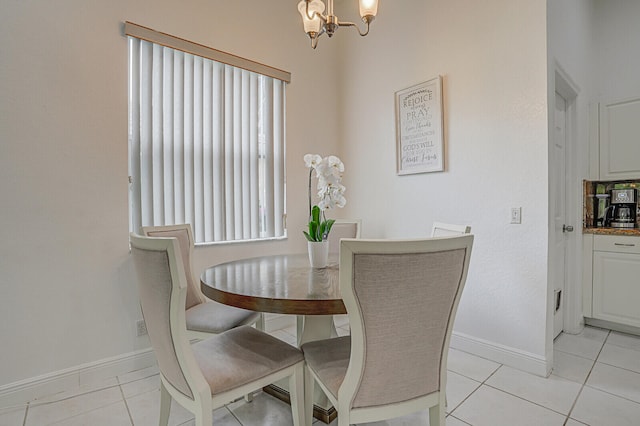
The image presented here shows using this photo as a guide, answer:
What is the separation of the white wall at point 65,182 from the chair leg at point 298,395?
1.39 m

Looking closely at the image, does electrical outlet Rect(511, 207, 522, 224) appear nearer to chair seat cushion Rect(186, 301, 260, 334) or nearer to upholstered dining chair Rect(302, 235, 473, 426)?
upholstered dining chair Rect(302, 235, 473, 426)

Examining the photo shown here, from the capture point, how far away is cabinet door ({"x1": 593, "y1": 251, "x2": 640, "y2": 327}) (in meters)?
A: 2.56

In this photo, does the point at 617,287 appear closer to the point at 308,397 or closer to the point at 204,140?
the point at 308,397

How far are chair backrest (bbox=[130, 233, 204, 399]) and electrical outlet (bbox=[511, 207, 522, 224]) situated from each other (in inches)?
81.5

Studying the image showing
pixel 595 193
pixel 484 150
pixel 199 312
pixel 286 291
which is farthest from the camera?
pixel 595 193

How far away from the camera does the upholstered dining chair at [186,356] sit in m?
1.07

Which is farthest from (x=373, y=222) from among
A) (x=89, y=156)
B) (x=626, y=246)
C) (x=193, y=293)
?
(x=89, y=156)

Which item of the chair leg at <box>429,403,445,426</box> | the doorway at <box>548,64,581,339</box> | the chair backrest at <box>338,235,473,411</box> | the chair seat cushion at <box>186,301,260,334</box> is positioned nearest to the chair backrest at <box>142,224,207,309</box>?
the chair seat cushion at <box>186,301,260,334</box>

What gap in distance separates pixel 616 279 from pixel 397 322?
9.05ft

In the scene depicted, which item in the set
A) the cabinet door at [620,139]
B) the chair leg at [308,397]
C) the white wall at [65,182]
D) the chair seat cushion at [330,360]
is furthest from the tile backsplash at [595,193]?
the white wall at [65,182]

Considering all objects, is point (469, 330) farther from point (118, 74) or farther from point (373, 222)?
point (118, 74)

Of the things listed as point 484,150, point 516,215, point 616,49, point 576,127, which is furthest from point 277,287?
point 616,49

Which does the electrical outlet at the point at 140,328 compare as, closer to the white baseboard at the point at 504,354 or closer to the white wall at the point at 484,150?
the white wall at the point at 484,150

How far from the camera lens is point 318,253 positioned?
5.81 feet
